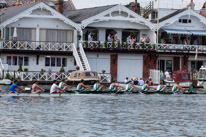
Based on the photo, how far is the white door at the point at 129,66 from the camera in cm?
6738

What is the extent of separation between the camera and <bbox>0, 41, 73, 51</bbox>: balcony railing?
6272 centimetres

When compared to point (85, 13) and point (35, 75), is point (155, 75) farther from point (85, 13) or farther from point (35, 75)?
point (35, 75)

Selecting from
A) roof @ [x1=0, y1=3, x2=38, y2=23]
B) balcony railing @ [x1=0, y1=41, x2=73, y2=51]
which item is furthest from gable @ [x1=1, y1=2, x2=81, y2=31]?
balcony railing @ [x1=0, y1=41, x2=73, y2=51]

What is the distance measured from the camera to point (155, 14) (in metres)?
76.3

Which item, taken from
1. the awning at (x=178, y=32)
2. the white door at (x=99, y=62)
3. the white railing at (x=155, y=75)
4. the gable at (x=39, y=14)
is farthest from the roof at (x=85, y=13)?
the white railing at (x=155, y=75)

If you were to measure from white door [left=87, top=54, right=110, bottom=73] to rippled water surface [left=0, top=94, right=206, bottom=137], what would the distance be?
56.1 ft

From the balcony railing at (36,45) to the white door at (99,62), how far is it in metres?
2.69

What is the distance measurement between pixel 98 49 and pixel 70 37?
382 cm

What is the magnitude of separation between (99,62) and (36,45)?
7214 mm

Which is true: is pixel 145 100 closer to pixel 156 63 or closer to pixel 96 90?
pixel 96 90

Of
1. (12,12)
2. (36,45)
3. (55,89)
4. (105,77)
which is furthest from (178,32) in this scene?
(55,89)

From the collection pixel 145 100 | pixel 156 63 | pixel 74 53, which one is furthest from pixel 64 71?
pixel 145 100

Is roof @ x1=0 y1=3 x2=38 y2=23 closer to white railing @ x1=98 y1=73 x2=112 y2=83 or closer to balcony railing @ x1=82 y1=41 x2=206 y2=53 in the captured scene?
balcony railing @ x1=82 y1=41 x2=206 y2=53

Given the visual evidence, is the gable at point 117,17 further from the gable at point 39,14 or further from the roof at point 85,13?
the gable at point 39,14
